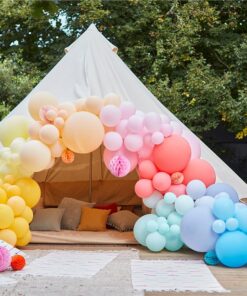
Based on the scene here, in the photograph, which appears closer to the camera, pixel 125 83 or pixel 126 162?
pixel 126 162

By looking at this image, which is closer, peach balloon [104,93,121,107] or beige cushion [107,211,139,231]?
peach balloon [104,93,121,107]

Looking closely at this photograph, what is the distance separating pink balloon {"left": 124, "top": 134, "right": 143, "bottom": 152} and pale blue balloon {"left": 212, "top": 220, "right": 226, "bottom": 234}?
0.99 meters

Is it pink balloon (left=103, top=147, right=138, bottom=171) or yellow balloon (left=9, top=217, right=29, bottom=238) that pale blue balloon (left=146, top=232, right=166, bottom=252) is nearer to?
pink balloon (left=103, top=147, right=138, bottom=171)

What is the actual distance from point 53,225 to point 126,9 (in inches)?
212

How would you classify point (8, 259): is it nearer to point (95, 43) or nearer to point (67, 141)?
point (67, 141)

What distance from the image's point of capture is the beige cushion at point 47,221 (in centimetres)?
578

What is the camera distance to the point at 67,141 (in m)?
5.11

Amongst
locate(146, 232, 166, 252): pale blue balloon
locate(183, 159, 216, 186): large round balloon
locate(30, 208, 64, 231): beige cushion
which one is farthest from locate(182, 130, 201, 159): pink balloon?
locate(30, 208, 64, 231): beige cushion

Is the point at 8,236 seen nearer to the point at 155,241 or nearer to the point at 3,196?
the point at 3,196

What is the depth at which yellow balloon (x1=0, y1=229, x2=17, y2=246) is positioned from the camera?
4.80 meters

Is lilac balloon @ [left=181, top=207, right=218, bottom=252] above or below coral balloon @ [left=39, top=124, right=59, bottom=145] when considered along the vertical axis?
below

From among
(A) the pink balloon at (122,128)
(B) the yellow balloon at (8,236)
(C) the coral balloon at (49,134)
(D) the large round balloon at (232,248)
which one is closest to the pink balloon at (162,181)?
(A) the pink balloon at (122,128)

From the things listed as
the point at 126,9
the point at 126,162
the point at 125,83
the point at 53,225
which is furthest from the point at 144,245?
the point at 126,9

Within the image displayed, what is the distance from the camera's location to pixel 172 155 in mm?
4945
